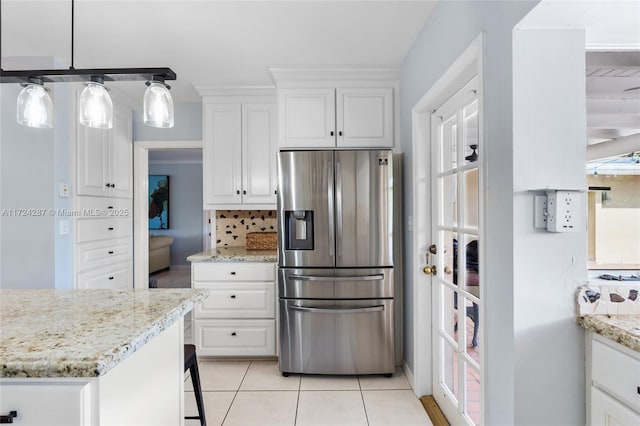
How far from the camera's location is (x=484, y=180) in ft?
4.68

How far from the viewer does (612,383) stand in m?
1.12

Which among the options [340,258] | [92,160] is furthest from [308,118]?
[92,160]

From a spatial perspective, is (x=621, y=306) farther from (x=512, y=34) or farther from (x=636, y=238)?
(x=512, y=34)

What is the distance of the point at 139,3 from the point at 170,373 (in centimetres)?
185

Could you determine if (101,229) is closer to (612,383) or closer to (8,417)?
(8,417)

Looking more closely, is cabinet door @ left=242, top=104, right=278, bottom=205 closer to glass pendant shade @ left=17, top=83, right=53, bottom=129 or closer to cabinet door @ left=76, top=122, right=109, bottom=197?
cabinet door @ left=76, top=122, right=109, bottom=197

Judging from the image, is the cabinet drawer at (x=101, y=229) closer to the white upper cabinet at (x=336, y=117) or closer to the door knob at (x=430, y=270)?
the white upper cabinet at (x=336, y=117)

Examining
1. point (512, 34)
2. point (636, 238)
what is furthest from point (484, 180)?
point (636, 238)

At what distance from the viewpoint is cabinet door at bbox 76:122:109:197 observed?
2.81 meters

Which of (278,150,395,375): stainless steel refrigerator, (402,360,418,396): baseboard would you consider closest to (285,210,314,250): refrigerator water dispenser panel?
(278,150,395,375): stainless steel refrigerator

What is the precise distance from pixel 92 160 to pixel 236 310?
5.54 ft

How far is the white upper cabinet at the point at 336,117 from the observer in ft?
9.29

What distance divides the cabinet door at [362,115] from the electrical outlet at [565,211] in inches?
68.4

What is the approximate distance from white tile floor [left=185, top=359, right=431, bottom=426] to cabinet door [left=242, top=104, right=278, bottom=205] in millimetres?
1554
